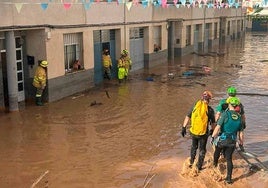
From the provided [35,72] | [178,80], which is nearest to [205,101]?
[35,72]

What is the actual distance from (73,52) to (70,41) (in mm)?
602

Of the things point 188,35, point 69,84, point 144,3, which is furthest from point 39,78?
point 188,35

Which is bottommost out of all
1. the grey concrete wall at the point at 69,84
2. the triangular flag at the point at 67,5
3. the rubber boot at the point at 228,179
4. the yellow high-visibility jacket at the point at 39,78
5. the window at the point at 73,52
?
the rubber boot at the point at 228,179

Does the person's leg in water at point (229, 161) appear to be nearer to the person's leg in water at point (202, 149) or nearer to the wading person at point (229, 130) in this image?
the wading person at point (229, 130)

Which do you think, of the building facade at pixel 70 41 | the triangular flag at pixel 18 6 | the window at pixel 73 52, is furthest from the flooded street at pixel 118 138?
the triangular flag at pixel 18 6

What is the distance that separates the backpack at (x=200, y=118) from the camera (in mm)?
8625

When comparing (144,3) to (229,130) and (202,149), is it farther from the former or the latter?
(229,130)

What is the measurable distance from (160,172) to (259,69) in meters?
18.5

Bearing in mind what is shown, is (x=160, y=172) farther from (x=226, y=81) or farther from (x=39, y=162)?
(x=226, y=81)

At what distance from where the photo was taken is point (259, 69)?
84.9ft

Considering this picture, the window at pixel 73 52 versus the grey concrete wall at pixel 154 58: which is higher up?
the window at pixel 73 52

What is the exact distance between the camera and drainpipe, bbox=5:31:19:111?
564 inches

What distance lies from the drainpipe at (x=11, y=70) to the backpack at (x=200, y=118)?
26.9 feet

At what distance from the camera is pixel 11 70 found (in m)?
14.6
